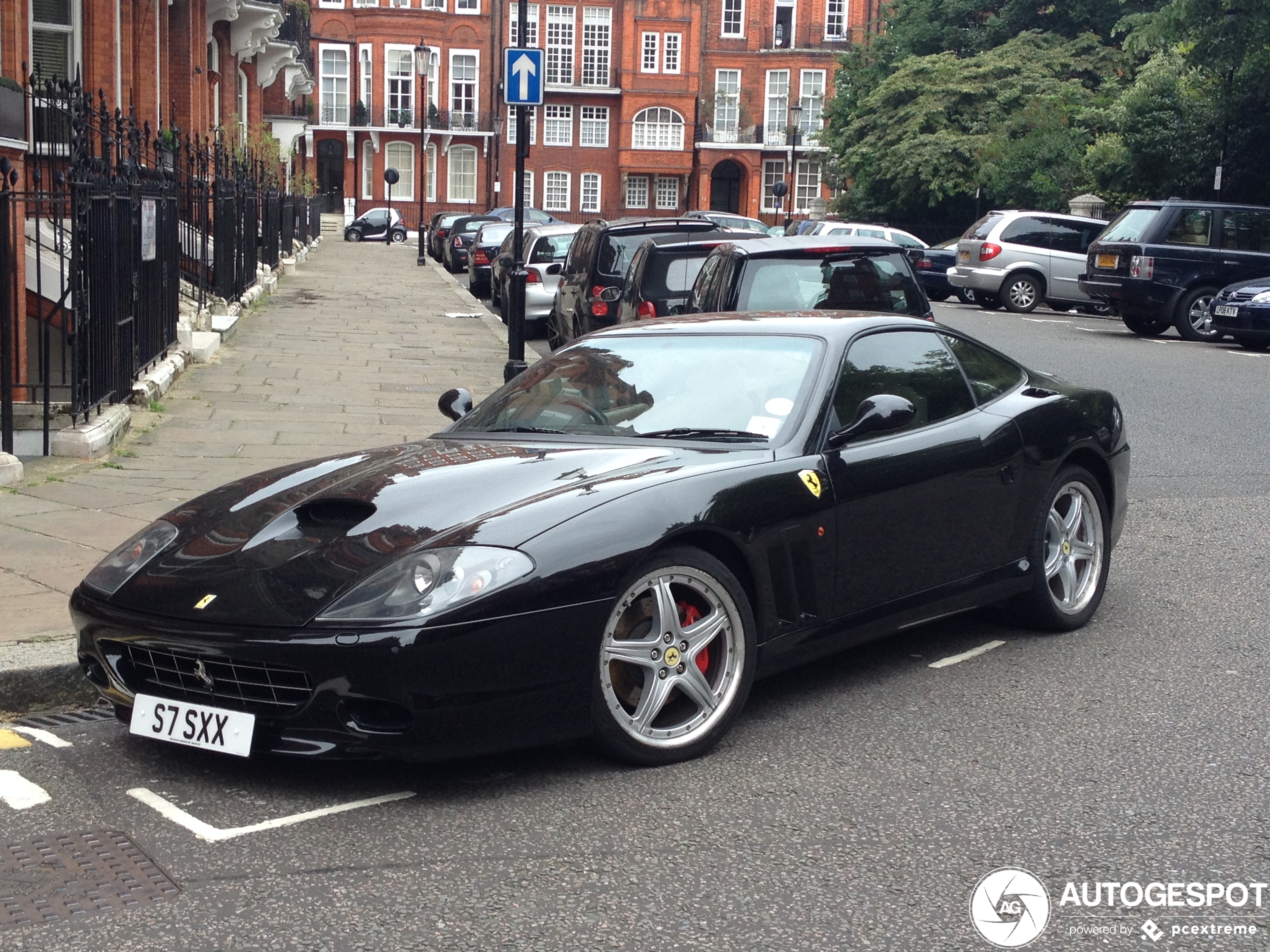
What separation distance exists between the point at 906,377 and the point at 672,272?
7.51m

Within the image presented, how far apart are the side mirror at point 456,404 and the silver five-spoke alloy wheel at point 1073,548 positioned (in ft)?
7.85

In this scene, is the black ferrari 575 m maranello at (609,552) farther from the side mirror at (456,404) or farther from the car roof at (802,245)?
the car roof at (802,245)

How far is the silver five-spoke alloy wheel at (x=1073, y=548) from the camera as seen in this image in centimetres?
627

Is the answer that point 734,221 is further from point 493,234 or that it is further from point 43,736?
point 43,736

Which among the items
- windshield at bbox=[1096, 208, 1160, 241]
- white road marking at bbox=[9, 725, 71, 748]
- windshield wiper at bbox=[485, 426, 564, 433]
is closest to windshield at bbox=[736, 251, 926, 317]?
windshield wiper at bbox=[485, 426, 564, 433]

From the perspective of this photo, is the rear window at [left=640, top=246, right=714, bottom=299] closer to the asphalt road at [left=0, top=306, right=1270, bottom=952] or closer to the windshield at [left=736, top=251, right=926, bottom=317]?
the windshield at [left=736, top=251, right=926, bottom=317]

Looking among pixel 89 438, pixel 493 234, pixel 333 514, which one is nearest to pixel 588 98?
pixel 493 234

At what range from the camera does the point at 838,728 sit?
16.6 feet

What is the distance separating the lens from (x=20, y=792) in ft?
14.5

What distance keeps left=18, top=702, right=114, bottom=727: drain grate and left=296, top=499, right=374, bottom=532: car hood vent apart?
1.04 meters

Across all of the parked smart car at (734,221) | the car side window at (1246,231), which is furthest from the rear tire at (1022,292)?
the car side window at (1246,231)

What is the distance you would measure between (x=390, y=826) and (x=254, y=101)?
37.8 meters

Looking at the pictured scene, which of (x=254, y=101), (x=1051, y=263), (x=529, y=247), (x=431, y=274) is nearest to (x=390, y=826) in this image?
(x=529, y=247)

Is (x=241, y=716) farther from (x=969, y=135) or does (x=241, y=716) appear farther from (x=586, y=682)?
(x=969, y=135)
